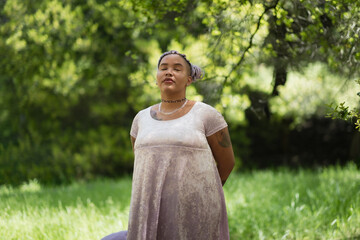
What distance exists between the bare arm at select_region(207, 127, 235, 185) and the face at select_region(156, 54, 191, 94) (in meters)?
0.37

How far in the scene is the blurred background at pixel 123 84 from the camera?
16.4 ft

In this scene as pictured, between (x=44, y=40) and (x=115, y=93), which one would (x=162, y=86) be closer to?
(x=44, y=40)

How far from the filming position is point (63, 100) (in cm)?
1121

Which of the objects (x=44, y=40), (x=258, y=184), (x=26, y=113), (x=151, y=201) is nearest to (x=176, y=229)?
(x=151, y=201)

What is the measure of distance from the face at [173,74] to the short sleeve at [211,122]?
0.23 meters

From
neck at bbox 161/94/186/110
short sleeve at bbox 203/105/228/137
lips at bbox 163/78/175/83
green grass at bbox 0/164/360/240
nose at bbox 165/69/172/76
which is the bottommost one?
green grass at bbox 0/164/360/240

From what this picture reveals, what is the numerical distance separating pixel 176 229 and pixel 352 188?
14.2 ft

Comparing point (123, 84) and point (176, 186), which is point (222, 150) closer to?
point (176, 186)

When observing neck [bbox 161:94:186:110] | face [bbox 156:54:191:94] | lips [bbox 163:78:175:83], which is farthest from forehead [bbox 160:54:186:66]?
neck [bbox 161:94:186:110]

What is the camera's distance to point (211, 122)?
8.69ft

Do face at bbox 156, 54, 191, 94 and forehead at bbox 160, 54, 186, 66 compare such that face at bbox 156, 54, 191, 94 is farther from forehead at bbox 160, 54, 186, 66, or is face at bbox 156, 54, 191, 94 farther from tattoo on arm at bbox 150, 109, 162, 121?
tattoo on arm at bbox 150, 109, 162, 121

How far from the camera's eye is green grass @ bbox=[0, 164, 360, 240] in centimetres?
462

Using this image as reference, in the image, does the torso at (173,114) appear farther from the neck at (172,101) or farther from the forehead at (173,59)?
the forehead at (173,59)

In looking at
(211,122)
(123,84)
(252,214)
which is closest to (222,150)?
(211,122)
